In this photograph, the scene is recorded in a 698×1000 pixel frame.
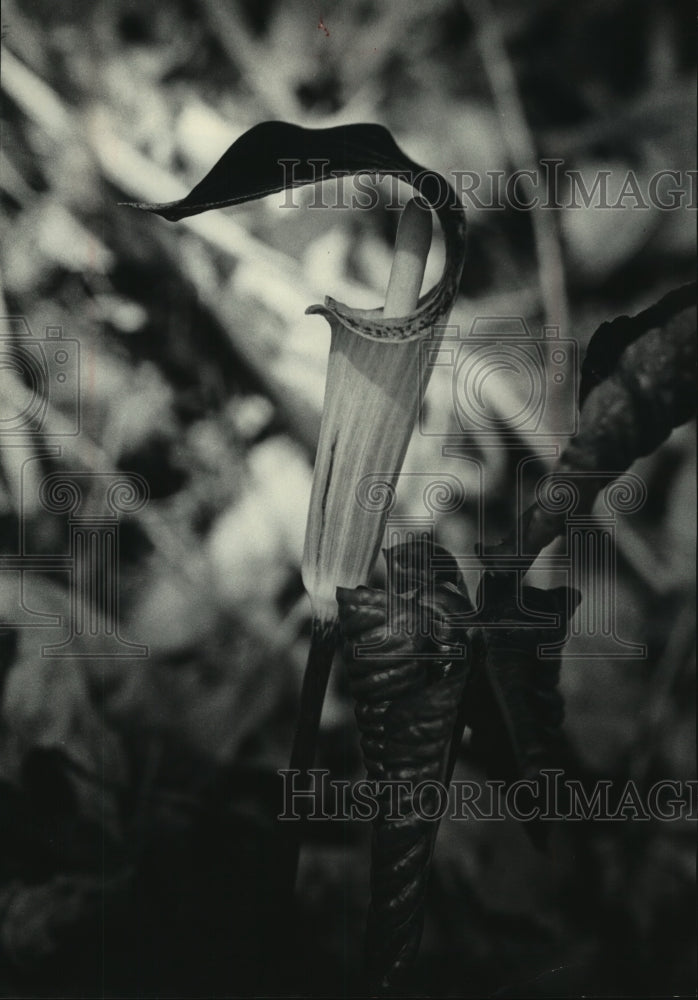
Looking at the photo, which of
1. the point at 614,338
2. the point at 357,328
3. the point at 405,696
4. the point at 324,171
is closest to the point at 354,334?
the point at 357,328

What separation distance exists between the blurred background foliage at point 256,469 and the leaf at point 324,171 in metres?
0.03

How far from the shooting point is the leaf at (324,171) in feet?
4.70

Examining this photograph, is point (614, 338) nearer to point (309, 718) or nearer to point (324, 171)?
point (324, 171)

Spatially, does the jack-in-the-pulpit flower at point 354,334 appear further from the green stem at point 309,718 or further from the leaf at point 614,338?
the leaf at point 614,338

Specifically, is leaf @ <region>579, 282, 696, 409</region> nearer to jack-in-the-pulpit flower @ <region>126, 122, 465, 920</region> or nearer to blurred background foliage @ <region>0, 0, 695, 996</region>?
blurred background foliage @ <region>0, 0, 695, 996</region>

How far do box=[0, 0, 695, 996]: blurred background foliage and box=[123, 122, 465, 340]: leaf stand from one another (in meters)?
0.03

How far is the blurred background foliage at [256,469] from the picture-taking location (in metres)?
1.44

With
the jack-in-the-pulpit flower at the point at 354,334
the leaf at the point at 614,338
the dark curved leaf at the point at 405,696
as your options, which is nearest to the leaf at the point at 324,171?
the jack-in-the-pulpit flower at the point at 354,334

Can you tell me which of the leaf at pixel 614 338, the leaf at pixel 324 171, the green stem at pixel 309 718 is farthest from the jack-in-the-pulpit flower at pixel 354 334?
the leaf at pixel 614 338

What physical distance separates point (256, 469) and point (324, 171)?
21.6 inches

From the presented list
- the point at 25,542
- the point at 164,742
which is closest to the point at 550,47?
the point at 25,542

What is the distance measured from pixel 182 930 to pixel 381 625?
698mm

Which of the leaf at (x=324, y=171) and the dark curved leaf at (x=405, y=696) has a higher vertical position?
the leaf at (x=324, y=171)

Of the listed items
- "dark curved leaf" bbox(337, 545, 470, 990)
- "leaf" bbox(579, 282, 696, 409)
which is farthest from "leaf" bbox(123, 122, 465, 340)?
"dark curved leaf" bbox(337, 545, 470, 990)
